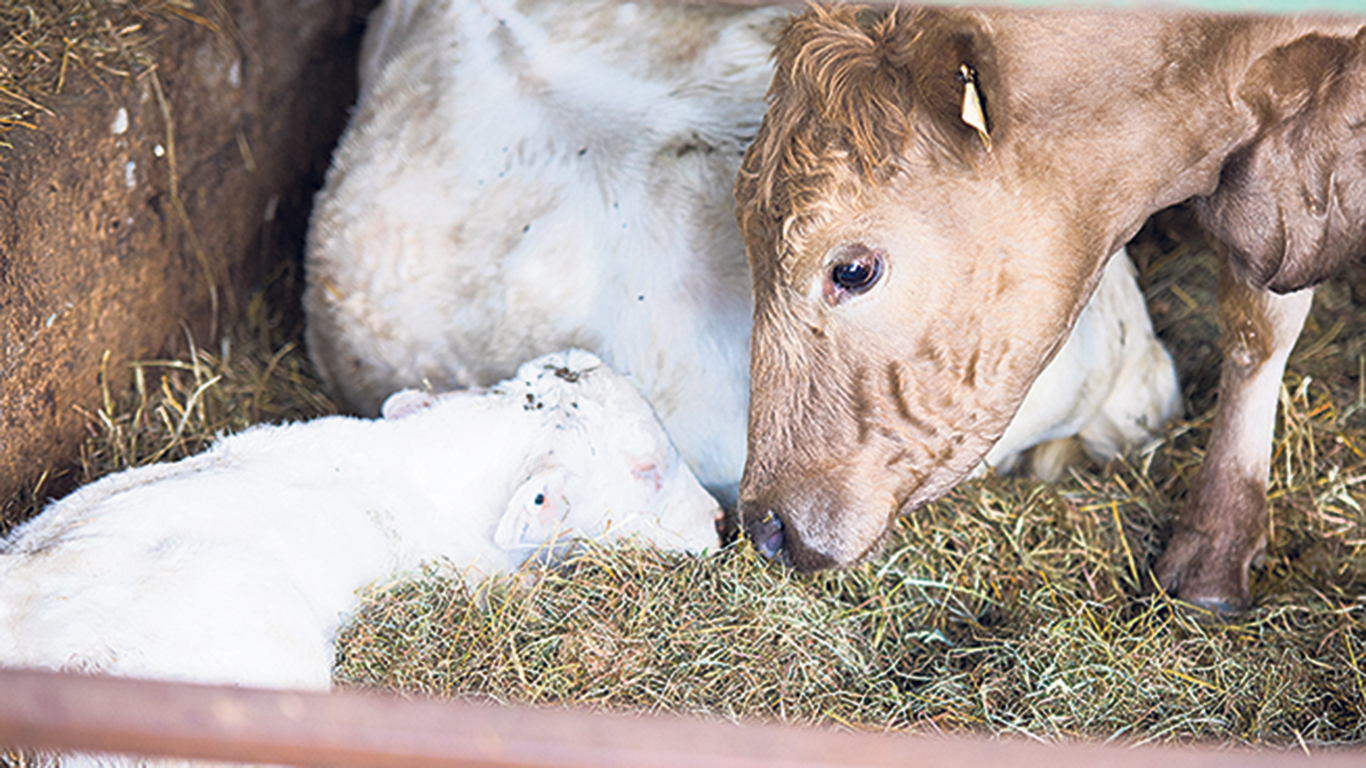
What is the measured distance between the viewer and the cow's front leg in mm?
3205

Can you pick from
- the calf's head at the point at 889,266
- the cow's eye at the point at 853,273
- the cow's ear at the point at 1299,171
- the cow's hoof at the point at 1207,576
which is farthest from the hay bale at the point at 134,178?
the cow's hoof at the point at 1207,576

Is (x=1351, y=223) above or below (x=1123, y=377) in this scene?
above

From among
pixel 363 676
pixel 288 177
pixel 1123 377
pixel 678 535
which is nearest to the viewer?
pixel 363 676

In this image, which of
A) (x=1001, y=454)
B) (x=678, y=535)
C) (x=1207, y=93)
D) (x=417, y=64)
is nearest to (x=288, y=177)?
(x=417, y=64)

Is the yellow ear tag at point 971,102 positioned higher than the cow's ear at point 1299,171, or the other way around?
the yellow ear tag at point 971,102

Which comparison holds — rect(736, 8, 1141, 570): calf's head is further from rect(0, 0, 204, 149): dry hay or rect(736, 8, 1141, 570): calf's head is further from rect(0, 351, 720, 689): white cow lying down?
rect(0, 0, 204, 149): dry hay

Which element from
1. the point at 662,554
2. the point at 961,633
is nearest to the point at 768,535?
the point at 662,554

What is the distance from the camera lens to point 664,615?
2801mm

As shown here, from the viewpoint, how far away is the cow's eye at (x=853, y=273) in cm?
246

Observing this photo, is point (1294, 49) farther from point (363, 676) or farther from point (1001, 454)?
point (363, 676)

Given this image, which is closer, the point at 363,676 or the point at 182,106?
the point at 363,676

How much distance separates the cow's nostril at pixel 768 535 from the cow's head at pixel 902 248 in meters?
0.06

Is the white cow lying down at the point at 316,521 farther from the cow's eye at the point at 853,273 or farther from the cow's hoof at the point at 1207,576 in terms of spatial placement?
the cow's hoof at the point at 1207,576

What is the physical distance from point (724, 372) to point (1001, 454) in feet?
2.78
